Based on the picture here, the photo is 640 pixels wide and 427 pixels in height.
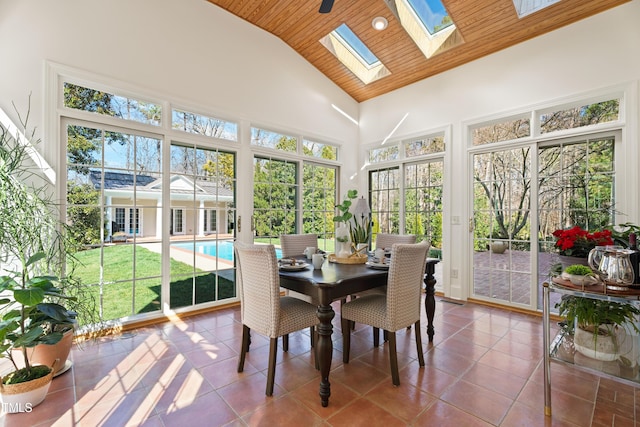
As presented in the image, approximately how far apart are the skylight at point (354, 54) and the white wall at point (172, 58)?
49 centimetres

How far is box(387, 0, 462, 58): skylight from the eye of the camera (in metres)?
3.61

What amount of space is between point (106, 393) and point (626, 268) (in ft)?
10.6

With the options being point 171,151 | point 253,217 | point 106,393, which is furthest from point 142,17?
point 106,393

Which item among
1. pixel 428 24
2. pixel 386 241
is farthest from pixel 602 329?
pixel 428 24

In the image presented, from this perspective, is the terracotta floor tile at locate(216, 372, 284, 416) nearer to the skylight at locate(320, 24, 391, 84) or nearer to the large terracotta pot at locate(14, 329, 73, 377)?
the large terracotta pot at locate(14, 329, 73, 377)

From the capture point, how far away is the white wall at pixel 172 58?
8.26 ft

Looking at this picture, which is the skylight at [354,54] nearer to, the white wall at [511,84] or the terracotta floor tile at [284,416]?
the white wall at [511,84]

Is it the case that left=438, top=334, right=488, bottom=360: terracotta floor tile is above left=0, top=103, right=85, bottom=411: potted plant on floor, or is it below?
below

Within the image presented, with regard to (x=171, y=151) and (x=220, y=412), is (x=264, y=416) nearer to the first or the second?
(x=220, y=412)

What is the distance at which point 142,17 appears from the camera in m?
3.09

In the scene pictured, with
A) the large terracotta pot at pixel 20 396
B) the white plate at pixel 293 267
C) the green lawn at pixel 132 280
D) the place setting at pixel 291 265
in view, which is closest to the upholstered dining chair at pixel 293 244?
the place setting at pixel 291 265

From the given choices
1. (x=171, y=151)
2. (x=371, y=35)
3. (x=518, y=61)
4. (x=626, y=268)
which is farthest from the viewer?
(x=371, y=35)

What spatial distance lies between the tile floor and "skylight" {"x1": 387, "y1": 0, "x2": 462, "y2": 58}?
3695 mm

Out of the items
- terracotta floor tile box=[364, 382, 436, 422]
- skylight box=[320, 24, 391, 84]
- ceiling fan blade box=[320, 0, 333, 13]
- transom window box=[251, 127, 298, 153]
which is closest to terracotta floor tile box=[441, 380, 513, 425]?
terracotta floor tile box=[364, 382, 436, 422]
